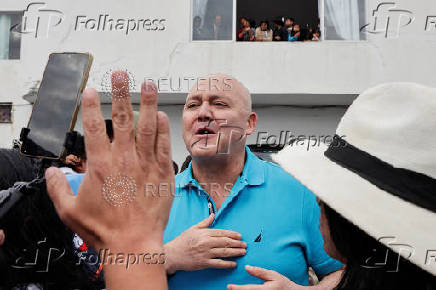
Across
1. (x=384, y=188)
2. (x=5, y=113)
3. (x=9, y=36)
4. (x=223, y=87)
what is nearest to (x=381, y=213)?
(x=384, y=188)

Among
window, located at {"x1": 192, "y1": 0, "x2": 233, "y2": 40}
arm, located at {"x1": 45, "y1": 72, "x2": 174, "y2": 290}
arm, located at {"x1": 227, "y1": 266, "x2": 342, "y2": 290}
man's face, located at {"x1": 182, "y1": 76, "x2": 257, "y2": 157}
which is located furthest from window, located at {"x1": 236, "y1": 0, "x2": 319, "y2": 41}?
arm, located at {"x1": 45, "y1": 72, "x2": 174, "y2": 290}

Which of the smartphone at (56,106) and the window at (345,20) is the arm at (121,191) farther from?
the window at (345,20)

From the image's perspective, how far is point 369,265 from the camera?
1.17m

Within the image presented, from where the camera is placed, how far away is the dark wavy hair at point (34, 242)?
4.08ft

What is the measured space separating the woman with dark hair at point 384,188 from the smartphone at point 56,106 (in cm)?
79

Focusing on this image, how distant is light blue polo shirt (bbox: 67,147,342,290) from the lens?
176 centimetres

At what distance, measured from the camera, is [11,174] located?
188cm

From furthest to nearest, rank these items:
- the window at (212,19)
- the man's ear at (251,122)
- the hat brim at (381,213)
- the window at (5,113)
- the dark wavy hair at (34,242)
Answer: the window at (5,113)
the window at (212,19)
the man's ear at (251,122)
the dark wavy hair at (34,242)
the hat brim at (381,213)

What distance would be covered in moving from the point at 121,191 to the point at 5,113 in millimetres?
8329

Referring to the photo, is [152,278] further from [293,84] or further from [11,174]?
[293,84]

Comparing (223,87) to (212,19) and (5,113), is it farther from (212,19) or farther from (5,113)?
(5,113)

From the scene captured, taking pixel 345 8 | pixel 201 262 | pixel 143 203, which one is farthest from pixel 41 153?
pixel 345 8

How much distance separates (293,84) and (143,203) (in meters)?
6.88

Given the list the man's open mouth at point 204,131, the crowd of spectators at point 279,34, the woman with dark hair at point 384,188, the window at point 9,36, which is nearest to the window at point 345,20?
the crowd of spectators at point 279,34
